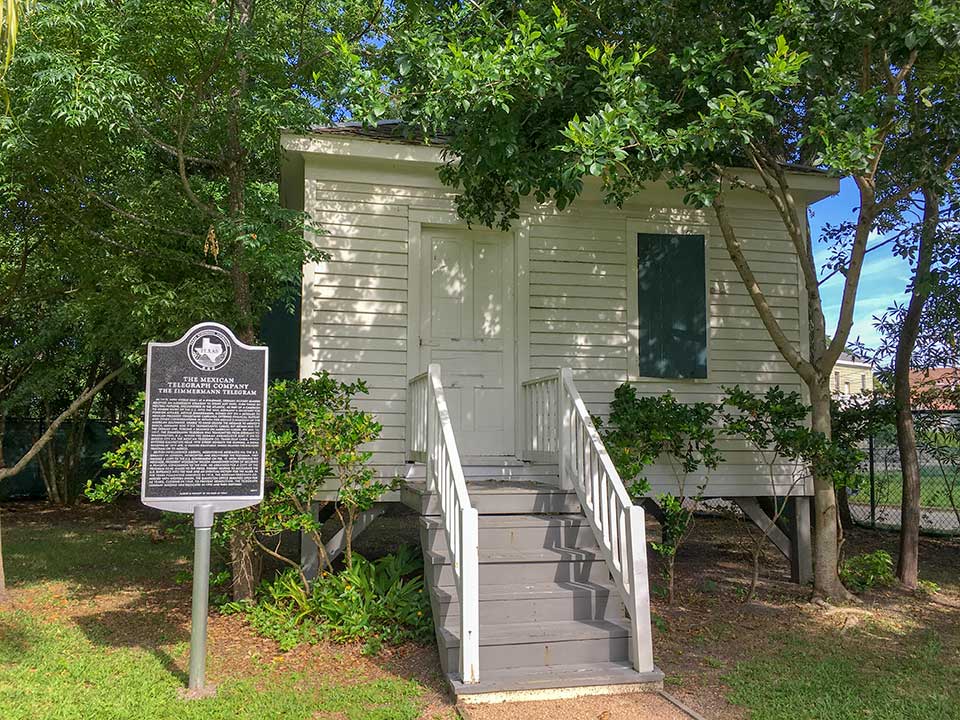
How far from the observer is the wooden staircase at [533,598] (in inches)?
183

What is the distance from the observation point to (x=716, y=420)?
7719mm

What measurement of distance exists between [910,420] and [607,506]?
178 inches

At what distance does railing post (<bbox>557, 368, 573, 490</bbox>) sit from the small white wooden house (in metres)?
0.02

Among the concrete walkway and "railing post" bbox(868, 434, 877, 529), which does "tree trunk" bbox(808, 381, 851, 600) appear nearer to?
the concrete walkway

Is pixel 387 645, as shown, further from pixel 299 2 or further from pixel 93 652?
pixel 299 2

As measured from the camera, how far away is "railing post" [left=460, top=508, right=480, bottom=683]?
14.8 feet

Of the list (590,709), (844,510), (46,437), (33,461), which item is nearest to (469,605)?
(590,709)

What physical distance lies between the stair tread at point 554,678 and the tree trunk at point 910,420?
4368mm

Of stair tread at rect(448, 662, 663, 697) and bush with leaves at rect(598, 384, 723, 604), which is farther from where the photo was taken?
bush with leaves at rect(598, 384, 723, 604)

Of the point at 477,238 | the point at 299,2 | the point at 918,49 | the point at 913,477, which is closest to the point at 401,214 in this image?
the point at 477,238

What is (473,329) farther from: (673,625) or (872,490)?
(872,490)

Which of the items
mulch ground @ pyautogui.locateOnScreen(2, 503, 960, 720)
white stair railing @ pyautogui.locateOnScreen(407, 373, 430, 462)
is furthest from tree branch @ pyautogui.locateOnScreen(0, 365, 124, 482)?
white stair railing @ pyautogui.locateOnScreen(407, 373, 430, 462)

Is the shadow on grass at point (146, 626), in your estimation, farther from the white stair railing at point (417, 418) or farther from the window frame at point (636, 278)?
the window frame at point (636, 278)

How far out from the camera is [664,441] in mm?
7160
